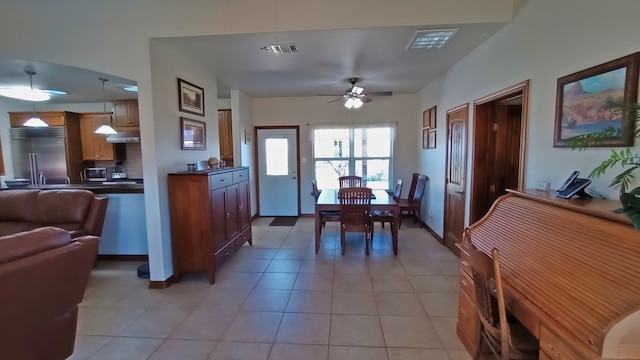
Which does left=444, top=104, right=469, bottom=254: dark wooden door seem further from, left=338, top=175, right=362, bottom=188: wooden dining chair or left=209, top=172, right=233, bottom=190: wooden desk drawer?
left=209, top=172, right=233, bottom=190: wooden desk drawer

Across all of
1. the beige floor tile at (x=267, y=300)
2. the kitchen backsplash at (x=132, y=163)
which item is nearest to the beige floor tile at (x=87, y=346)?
the beige floor tile at (x=267, y=300)

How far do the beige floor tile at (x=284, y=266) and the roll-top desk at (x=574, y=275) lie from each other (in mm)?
2237

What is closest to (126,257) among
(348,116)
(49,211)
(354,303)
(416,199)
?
(49,211)

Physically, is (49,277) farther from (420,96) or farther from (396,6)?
(420,96)

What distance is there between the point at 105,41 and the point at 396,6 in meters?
2.78

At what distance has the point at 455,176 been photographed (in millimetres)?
3902

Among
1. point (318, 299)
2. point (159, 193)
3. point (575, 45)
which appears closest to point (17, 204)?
point (159, 193)

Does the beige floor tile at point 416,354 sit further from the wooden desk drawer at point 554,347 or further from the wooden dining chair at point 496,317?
the wooden desk drawer at point 554,347

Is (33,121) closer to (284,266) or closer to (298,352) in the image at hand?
(284,266)

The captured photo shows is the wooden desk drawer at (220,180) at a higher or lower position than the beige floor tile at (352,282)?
higher

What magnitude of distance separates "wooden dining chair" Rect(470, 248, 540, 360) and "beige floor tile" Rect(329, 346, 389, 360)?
2.24 ft

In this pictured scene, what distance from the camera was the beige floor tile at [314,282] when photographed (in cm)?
299

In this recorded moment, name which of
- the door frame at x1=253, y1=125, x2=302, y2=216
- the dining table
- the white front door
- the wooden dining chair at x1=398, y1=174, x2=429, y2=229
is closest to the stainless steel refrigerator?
the door frame at x1=253, y1=125, x2=302, y2=216

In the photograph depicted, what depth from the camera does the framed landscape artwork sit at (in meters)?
1.54
